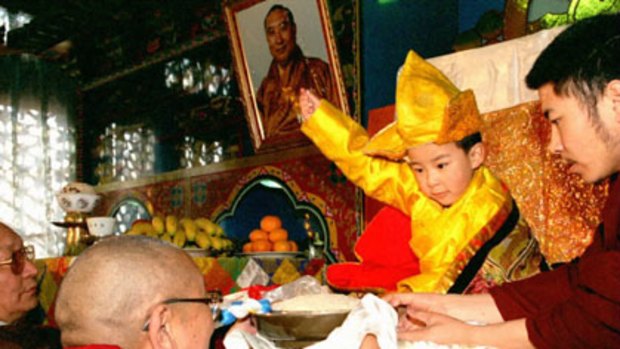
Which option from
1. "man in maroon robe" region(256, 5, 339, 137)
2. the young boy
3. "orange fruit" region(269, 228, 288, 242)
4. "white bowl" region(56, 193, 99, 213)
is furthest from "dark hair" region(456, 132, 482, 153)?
"white bowl" region(56, 193, 99, 213)

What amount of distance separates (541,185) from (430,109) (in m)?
0.47

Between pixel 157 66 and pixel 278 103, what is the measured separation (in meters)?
1.67

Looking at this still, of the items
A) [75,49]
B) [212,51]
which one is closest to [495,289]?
A: [212,51]

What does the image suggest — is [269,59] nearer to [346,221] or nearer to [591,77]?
[346,221]

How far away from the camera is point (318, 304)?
3.44 ft

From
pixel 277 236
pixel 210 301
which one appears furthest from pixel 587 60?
pixel 277 236

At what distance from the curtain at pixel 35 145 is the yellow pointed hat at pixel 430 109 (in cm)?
461

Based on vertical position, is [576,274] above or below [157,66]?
below

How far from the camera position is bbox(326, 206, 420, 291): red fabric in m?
1.78

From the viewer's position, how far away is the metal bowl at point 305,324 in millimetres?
963

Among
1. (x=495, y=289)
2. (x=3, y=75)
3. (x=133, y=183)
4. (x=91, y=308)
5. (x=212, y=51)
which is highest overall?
(x=3, y=75)

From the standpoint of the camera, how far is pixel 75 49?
5.35 meters

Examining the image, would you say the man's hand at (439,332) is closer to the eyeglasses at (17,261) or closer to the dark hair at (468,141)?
the dark hair at (468,141)

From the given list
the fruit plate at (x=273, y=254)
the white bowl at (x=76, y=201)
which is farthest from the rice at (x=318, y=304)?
the white bowl at (x=76, y=201)
